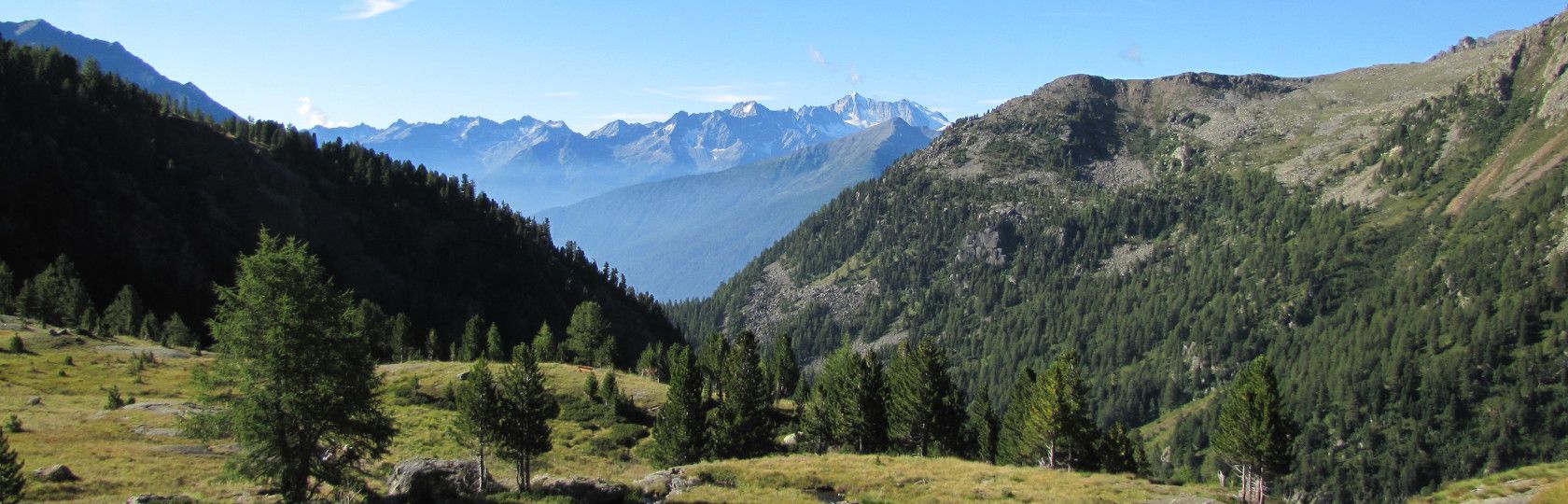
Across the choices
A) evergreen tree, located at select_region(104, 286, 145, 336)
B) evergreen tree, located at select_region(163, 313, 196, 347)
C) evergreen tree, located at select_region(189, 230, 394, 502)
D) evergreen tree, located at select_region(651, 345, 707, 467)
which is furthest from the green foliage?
evergreen tree, located at select_region(104, 286, 145, 336)

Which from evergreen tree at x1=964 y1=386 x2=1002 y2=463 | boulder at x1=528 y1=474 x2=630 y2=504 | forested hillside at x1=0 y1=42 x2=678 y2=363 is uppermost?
forested hillside at x1=0 y1=42 x2=678 y2=363

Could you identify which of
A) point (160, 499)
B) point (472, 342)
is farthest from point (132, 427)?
point (472, 342)

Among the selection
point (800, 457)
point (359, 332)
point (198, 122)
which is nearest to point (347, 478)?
point (359, 332)

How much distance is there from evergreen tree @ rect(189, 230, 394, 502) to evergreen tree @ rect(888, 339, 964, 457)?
164ft

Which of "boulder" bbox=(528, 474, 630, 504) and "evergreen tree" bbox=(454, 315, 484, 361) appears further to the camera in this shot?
"evergreen tree" bbox=(454, 315, 484, 361)

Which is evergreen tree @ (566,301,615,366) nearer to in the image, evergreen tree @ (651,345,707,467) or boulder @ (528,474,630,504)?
evergreen tree @ (651,345,707,467)

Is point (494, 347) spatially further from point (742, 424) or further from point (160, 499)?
point (160, 499)

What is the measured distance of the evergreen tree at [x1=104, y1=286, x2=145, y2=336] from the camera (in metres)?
111

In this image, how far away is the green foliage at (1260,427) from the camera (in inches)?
2132

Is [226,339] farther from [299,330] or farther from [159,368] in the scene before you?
[159,368]

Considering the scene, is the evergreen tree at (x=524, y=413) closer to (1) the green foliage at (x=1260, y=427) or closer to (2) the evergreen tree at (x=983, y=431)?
(1) the green foliage at (x=1260, y=427)

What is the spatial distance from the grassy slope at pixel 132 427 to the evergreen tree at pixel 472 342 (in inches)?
847

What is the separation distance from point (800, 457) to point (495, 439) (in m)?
21.6

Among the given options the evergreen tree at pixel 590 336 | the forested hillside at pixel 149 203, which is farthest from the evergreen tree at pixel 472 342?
the forested hillside at pixel 149 203
